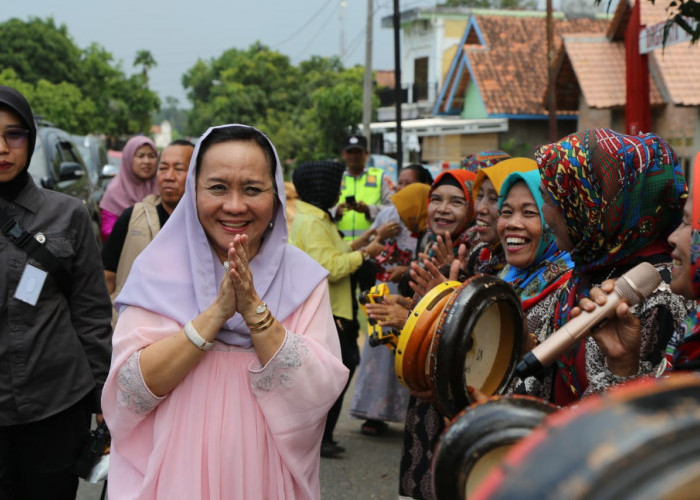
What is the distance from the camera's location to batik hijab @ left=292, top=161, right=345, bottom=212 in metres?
6.14

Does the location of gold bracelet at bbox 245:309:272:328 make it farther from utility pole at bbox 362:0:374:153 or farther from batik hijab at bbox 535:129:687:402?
utility pole at bbox 362:0:374:153

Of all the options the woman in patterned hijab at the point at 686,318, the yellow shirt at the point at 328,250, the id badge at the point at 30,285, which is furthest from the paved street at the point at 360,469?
the woman in patterned hijab at the point at 686,318

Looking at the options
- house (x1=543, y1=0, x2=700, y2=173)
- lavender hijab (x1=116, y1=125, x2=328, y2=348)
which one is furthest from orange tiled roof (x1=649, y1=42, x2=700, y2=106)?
lavender hijab (x1=116, y1=125, x2=328, y2=348)

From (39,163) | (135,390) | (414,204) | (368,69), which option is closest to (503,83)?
(368,69)

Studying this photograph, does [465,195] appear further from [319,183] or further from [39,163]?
[39,163]

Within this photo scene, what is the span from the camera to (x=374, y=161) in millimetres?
18125

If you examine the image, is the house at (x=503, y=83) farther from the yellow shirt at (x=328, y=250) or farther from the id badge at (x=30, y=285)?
the id badge at (x=30, y=285)

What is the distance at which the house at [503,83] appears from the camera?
1102 inches

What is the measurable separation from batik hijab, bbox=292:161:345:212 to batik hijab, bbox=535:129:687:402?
11.3ft

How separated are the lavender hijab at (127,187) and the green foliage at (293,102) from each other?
1091 inches

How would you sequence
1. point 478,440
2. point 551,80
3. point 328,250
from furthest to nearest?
point 551,80
point 328,250
point 478,440

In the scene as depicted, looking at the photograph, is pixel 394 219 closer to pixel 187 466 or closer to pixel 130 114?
pixel 187 466

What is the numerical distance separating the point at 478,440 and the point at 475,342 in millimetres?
1035

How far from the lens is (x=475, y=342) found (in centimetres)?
232
